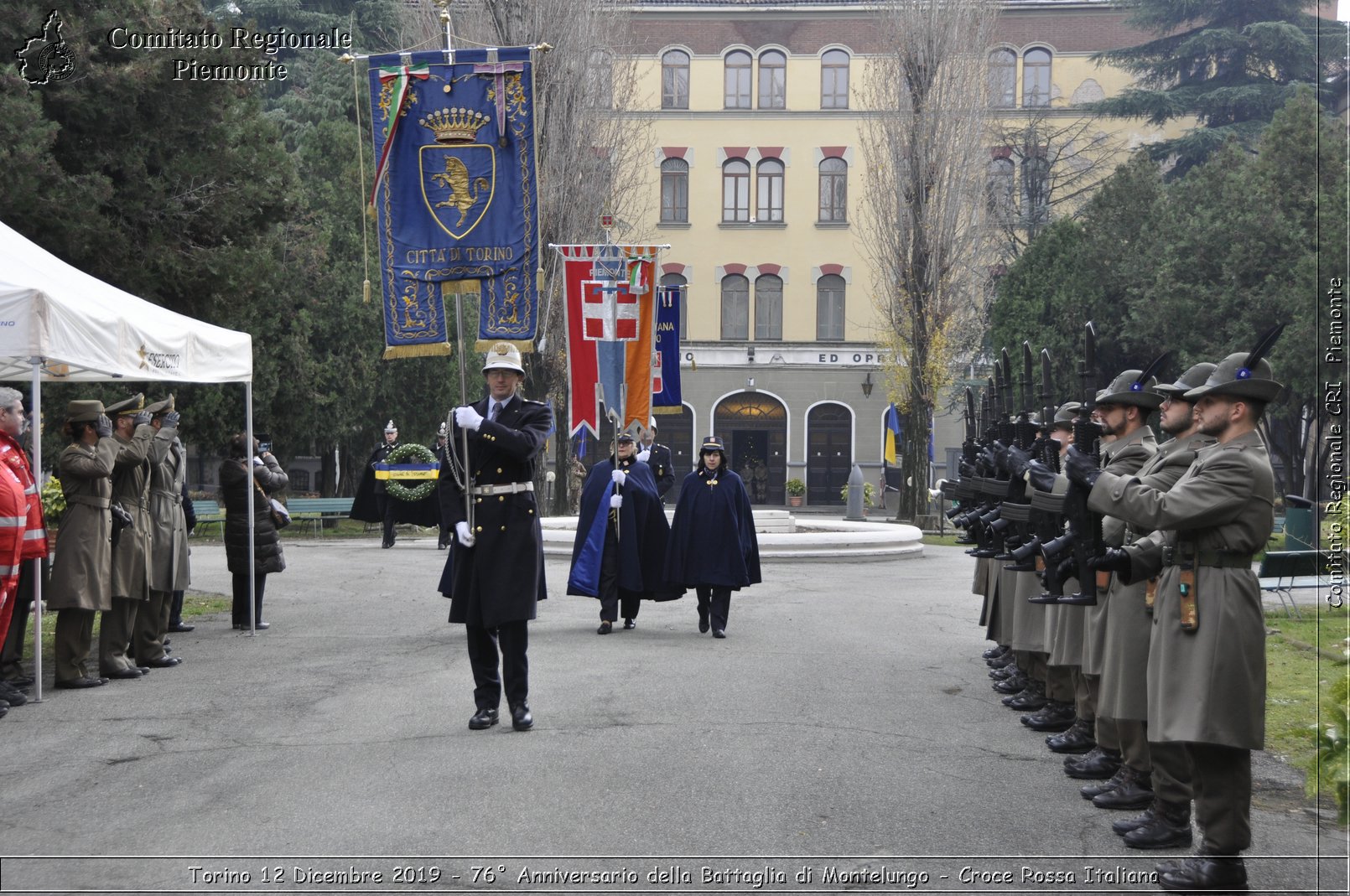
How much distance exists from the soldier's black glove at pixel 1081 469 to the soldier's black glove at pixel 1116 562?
0.30 m

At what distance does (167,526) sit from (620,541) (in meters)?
3.93

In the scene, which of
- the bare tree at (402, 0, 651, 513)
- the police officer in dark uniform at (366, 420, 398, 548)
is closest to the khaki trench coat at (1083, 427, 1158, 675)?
the police officer in dark uniform at (366, 420, 398, 548)

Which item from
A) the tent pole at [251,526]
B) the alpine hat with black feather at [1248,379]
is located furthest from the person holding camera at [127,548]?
the alpine hat with black feather at [1248,379]

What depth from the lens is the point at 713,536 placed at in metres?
13.0

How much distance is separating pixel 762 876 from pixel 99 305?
735 cm

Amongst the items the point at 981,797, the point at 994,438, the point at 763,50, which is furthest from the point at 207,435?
the point at 763,50

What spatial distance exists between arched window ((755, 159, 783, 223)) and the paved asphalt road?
120ft

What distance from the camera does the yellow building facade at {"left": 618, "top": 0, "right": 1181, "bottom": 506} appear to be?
153 feet

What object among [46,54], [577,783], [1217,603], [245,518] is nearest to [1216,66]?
[46,54]

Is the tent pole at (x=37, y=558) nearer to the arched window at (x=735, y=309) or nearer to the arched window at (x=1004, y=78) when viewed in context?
the arched window at (x=735, y=309)

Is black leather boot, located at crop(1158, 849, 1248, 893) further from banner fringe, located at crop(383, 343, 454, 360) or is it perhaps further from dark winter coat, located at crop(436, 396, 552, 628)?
banner fringe, located at crop(383, 343, 454, 360)

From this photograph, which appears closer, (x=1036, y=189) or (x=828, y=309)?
(x=1036, y=189)

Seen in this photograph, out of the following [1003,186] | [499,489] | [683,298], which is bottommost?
[499,489]

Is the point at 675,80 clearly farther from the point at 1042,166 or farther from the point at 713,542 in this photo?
the point at 713,542
